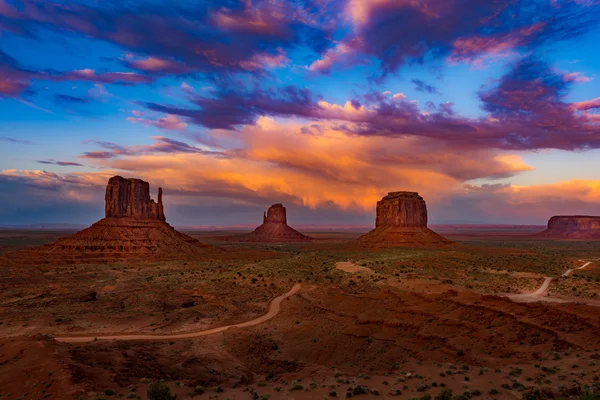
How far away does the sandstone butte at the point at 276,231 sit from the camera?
185000mm

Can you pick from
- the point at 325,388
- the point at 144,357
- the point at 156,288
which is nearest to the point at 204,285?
the point at 156,288

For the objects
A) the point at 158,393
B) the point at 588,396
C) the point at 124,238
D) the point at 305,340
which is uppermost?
the point at 124,238

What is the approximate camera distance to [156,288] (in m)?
49.3

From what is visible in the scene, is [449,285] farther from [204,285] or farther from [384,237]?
[384,237]

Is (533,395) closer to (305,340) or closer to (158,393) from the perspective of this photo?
(158,393)

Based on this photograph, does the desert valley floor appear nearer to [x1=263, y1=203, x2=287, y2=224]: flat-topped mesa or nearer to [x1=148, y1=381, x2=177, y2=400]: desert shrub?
[x1=148, y1=381, x2=177, y2=400]: desert shrub

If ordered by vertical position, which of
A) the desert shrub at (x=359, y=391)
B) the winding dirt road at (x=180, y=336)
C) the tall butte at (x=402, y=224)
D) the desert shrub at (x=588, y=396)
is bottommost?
the winding dirt road at (x=180, y=336)

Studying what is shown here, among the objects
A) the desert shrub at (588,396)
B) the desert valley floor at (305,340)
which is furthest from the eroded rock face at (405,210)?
the desert shrub at (588,396)

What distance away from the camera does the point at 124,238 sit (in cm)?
9069

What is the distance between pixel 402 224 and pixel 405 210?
17.5 feet

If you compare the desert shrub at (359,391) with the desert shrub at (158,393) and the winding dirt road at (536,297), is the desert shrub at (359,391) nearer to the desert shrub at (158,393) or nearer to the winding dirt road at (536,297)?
the desert shrub at (158,393)

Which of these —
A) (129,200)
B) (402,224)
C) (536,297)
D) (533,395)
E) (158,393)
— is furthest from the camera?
(402,224)

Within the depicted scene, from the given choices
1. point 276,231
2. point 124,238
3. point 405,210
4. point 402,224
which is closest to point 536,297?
point 124,238

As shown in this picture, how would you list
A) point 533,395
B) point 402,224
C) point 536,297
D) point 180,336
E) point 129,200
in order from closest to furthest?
point 533,395
point 180,336
point 536,297
point 129,200
point 402,224
